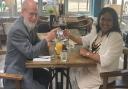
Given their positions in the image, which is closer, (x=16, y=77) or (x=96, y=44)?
(x=16, y=77)

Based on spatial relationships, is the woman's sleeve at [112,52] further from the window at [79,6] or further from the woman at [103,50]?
the window at [79,6]

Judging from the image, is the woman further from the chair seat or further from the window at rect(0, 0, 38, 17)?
the window at rect(0, 0, 38, 17)

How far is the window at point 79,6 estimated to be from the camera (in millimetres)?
8055

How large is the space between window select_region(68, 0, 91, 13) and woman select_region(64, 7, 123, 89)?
208 inches

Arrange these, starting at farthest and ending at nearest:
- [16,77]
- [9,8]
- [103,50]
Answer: [9,8]
[103,50]
[16,77]

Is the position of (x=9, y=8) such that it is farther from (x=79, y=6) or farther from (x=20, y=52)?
(x=20, y=52)

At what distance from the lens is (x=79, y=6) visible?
8.22 m

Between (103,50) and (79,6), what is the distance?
5.82 meters

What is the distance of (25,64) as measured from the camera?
2.39 metres

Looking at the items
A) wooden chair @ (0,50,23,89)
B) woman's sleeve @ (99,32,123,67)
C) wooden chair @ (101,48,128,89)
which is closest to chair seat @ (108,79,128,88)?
wooden chair @ (101,48,128,89)

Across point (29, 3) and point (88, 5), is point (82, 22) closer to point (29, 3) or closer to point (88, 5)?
point (88, 5)

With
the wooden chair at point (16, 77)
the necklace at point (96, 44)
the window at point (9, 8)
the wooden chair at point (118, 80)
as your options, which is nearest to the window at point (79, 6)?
the window at point (9, 8)

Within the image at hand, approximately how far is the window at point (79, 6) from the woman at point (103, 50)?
5283 millimetres

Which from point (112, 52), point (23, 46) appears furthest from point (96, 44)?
point (23, 46)
